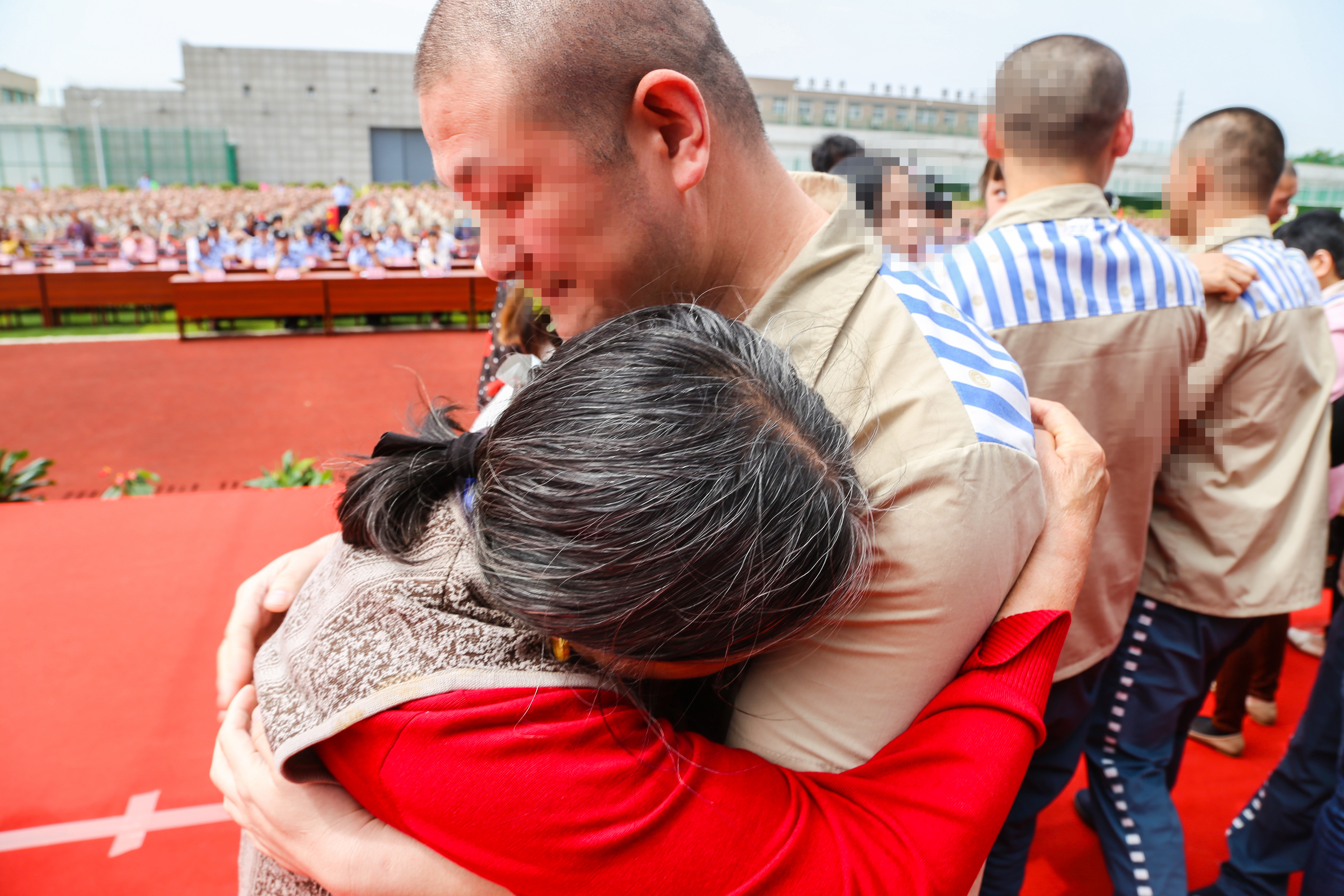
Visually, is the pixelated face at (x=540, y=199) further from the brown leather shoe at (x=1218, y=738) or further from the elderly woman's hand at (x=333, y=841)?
the brown leather shoe at (x=1218, y=738)

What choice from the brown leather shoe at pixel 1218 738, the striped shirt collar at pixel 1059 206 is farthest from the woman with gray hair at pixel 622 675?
the brown leather shoe at pixel 1218 738

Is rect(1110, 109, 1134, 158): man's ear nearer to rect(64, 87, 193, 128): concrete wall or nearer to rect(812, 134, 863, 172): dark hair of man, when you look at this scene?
rect(812, 134, 863, 172): dark hair of man

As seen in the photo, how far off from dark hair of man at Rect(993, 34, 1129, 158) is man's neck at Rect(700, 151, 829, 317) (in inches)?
40.9

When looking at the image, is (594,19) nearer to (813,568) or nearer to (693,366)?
(693,366)

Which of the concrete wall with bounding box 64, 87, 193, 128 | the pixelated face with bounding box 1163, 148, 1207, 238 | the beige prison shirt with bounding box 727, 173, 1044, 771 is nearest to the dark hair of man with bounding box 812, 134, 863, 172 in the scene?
the pixelated face with bounding box 1163, 148, 1207, 238

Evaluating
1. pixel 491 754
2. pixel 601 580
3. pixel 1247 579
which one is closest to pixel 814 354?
pixel 601 580

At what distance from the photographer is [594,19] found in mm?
868

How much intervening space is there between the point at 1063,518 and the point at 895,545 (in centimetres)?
35

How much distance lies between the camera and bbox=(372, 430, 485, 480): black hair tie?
0.89 meters

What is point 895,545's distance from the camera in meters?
0.76

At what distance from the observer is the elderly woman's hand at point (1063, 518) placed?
91 cm

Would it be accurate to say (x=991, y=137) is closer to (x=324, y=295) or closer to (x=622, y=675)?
(x=622, y=675)

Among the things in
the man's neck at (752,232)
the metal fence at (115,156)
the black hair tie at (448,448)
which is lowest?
the black hair tie at (448,448)

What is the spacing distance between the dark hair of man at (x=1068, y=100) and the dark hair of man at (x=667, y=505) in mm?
1413
